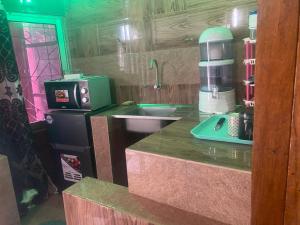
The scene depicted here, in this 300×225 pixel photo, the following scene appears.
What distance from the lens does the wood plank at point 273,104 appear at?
40 centimetres

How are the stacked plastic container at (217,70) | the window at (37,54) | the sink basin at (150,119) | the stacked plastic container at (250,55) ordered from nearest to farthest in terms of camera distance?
1. the stacked plastic container at (250,55)
2. the stacked plastic container at (217,70)
3. the sink basin at (150,119)
4. the window at (37,54)

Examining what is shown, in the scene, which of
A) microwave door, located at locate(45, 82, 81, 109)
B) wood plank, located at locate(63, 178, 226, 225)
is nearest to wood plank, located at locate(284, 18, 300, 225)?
wood plank, located at locate(63, 178, 226, 225)

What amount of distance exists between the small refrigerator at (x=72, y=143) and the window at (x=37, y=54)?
0.42 m

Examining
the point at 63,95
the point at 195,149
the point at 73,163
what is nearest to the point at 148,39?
the point at 63,95

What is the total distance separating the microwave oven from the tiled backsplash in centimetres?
30

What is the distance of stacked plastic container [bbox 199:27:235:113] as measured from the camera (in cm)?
169

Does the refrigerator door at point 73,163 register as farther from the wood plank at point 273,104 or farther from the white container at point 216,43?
the wood plank at point 273,104

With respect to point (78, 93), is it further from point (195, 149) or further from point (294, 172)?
point (294, 172)

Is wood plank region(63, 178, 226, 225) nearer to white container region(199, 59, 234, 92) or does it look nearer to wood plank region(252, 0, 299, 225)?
wood plank region(252, 0, 299, 225)

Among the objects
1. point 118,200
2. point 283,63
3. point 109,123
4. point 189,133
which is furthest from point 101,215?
point 109,123

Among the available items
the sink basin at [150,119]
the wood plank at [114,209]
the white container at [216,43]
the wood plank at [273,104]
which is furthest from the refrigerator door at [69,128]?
the wood plank at [273,104]

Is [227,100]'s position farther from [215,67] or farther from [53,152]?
[53,152]

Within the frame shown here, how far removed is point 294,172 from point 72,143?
1.90 meters

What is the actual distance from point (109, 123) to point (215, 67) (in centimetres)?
91
